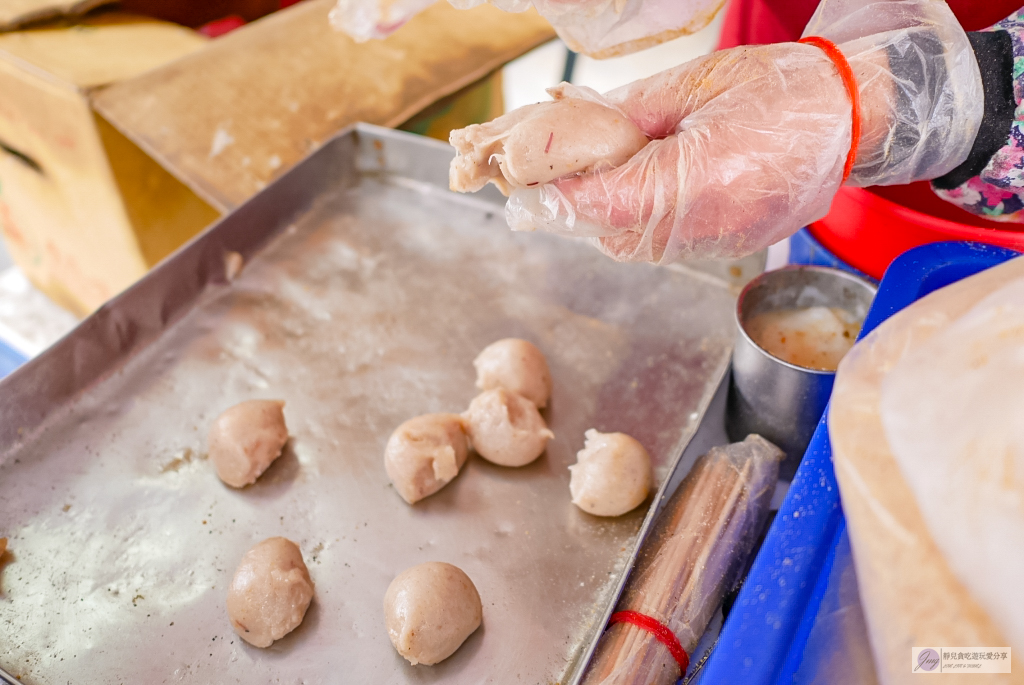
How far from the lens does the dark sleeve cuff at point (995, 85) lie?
1.08 meters

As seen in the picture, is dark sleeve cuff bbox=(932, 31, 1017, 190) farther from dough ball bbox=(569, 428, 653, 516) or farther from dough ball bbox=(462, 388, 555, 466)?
dough ball bbox=(462, 388, 555, 466)

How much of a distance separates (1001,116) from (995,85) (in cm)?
5

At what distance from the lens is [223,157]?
2.10 metres

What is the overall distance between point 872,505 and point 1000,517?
4.6 inches

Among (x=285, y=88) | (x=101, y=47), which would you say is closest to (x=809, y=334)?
(x=285, y=88)

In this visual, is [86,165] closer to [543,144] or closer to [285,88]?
[285,88]

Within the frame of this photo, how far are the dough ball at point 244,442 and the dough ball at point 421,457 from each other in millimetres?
257

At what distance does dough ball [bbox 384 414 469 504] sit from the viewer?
1361 mm

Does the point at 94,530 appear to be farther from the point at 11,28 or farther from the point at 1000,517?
the point at 11,28

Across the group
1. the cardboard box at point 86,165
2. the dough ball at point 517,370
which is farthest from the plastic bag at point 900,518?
the cardboard box at point 86,165

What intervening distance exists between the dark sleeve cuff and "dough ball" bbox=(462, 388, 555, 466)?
975 mm

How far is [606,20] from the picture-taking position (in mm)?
1491

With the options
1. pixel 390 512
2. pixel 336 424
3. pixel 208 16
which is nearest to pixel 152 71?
pixel 208 16

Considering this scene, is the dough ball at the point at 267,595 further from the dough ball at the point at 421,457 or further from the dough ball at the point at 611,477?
the dough ball at the point at 611,477
